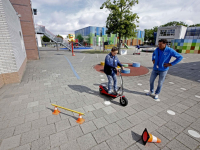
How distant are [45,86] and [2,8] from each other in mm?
4006

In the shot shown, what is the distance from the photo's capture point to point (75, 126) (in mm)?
2846

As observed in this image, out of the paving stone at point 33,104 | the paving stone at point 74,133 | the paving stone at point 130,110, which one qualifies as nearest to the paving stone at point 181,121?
the paving stone at point 130,110

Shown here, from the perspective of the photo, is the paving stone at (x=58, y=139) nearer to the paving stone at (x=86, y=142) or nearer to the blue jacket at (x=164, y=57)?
the paving stone at (x=86, y=142)

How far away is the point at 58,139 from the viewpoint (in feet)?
8.03

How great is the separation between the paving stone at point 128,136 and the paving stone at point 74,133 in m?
1.00

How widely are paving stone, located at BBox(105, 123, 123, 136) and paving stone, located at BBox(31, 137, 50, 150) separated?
1389 millimetres

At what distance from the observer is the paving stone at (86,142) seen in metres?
2.30

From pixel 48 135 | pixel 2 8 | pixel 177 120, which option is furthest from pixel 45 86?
pixel 177 120

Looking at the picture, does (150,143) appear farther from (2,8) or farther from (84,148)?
(2,8)

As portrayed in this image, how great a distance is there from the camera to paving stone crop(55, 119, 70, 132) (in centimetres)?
277

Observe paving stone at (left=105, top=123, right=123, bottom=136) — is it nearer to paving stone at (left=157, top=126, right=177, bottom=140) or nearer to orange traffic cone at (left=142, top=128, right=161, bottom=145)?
orange traffic cone at (left=142, top=128, right=161, bottom=145)

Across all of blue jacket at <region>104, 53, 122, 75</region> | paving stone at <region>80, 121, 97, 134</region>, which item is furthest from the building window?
paving stone at <region>80, 121, 97, 134</region>

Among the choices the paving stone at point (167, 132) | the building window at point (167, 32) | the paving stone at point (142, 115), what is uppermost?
the building window at point (167, 32)

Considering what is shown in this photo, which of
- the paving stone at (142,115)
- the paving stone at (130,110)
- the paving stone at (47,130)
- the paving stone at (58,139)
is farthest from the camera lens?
the paving stone at (130,110)
